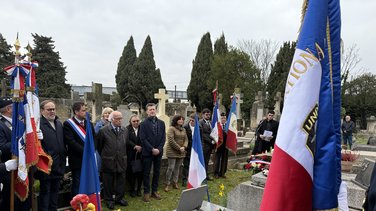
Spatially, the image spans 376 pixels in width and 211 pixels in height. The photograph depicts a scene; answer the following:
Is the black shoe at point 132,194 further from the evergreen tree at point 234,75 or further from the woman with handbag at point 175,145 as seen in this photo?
the evergreen tree at point 234,75

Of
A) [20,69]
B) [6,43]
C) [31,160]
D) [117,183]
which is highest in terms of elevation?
[6,43]

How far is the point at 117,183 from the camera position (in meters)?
5.84

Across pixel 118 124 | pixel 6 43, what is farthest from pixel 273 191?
pixel 6 43

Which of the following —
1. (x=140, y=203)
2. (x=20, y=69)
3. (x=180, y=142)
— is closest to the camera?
(x=20, y=69)

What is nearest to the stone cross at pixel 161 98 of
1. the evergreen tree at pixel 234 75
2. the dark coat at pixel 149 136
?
the dark coat at pixel 149 136

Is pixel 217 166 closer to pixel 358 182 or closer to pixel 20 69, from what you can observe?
pixel 358 182

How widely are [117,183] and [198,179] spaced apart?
1.98 metres

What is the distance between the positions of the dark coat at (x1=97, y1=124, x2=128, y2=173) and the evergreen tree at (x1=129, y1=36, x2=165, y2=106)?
32.7m

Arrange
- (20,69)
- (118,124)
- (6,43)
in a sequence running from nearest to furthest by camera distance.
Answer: (20,69) < (118,124) < (6,43)

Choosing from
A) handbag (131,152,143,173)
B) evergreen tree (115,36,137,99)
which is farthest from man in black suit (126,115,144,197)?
evergreen tree (115,36,137,99)

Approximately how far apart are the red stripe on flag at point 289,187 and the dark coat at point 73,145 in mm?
3685

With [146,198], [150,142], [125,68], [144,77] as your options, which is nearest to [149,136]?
[150,142]

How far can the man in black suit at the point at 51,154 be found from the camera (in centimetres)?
443

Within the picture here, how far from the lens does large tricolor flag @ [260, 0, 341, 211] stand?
1891 millimetres
